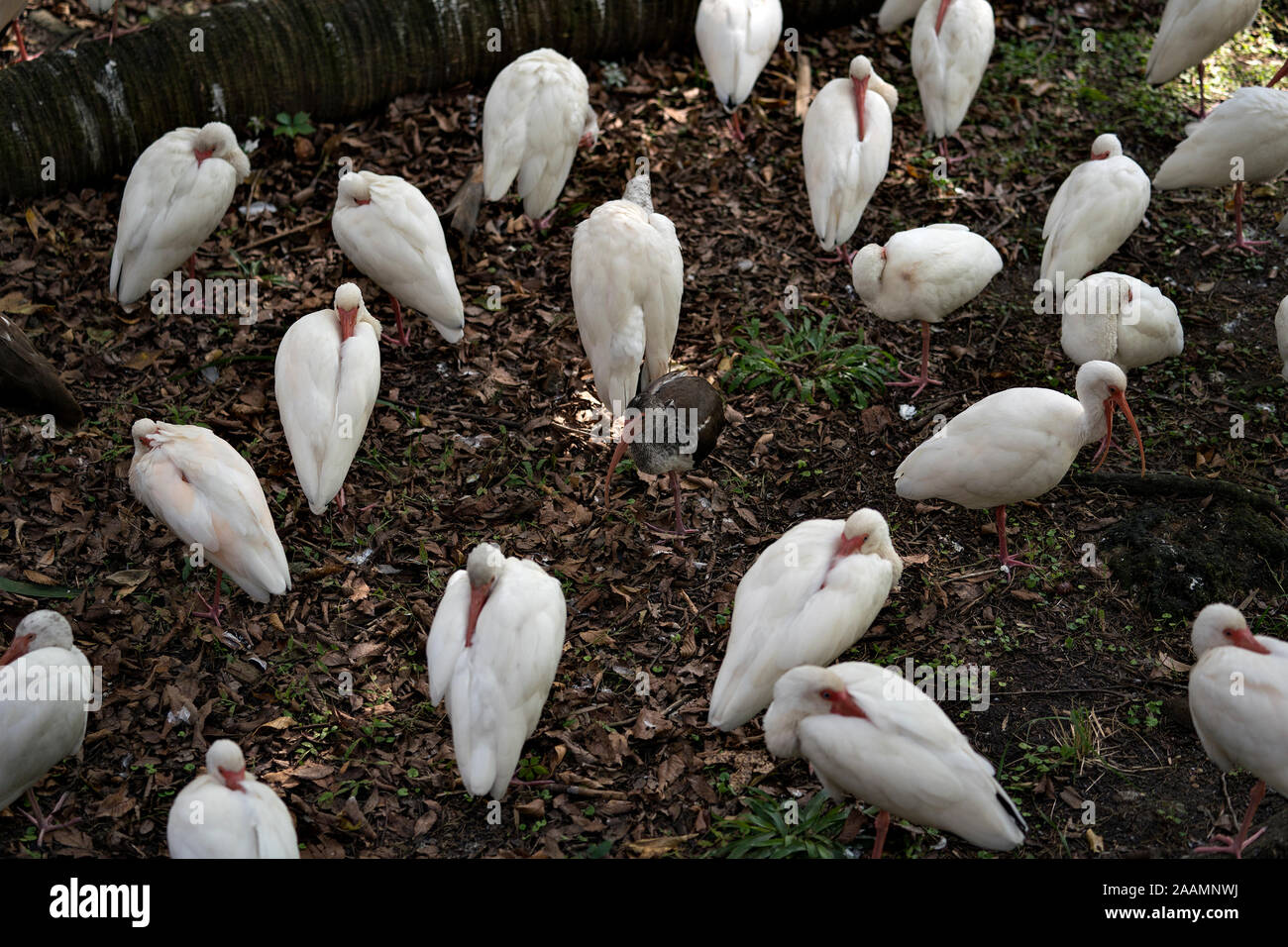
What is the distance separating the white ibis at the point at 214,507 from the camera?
15.5 ft

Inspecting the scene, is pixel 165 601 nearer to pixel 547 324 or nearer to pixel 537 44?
pixel 547 324

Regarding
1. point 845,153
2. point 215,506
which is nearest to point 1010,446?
point 845,153

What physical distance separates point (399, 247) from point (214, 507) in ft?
5.99

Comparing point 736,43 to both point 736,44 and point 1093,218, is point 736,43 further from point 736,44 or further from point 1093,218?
point 1093,218

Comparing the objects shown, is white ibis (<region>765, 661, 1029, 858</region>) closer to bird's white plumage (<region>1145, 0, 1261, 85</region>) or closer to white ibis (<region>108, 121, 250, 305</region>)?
white ibis (<region>108, 121, 250, 305</region>)

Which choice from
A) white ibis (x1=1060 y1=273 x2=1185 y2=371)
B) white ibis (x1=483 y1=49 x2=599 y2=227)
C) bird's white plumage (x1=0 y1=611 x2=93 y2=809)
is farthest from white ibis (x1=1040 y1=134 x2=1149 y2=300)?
bird's white plumage (x1=0 y1=611 x2=93 y2=809)

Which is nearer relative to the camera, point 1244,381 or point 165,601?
point 165,601

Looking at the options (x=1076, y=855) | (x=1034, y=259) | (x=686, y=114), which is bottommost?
(x=1076, y=855)

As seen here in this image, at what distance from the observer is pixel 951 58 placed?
6941mm

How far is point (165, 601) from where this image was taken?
5.09 meters

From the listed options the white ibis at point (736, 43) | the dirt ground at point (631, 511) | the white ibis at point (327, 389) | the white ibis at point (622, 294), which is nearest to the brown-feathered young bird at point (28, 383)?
the dirt ground at point (631, 511)

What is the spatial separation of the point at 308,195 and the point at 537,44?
1967mm

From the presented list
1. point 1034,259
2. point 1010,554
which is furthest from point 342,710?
point 1034,259

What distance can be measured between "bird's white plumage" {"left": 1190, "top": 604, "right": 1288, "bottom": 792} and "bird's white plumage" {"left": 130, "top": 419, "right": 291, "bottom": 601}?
11.7 feet
